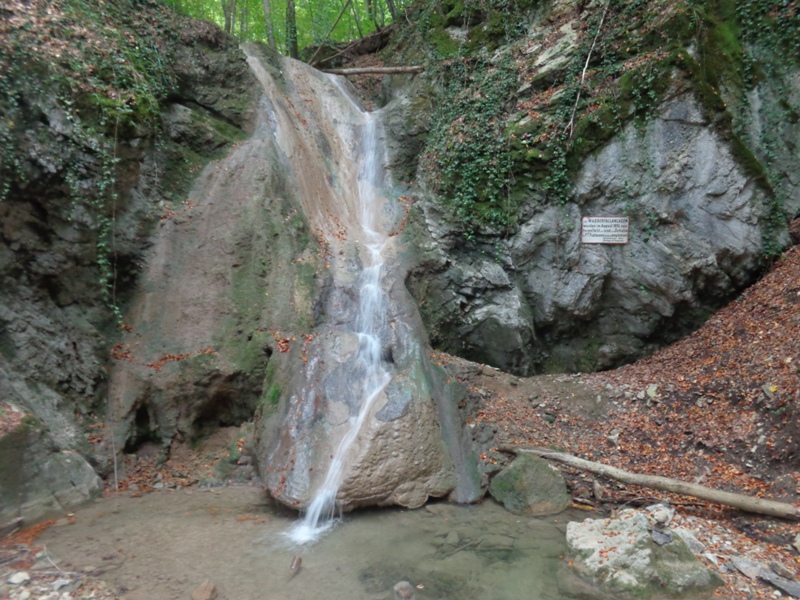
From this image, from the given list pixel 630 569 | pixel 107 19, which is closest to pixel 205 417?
pixel 630 569

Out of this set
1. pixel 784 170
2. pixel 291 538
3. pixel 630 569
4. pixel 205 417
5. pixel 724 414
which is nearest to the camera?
pixel 630 569

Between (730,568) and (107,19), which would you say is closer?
(730,568)

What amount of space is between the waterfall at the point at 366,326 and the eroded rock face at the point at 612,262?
979 mm

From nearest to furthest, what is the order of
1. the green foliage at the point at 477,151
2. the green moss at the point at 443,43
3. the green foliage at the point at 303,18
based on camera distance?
the green foliage at the point at 477,151 < the green moss at the point at 443,43 < the green foliage at the point at 303,18

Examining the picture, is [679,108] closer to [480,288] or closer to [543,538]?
[480,288]

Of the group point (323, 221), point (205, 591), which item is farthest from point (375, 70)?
point (205, 591)

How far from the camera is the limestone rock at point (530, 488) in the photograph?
18.7 ft

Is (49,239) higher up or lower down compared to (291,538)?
higher up

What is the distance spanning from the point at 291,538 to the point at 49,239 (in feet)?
17.1

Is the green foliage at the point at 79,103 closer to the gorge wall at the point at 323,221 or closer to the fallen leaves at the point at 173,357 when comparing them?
the gorge wall at the point at 323,221

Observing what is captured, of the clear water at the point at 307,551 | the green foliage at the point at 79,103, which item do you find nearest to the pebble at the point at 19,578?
the clear water at the point at 307,551

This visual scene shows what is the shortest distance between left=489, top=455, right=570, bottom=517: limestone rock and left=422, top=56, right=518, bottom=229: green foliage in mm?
4859

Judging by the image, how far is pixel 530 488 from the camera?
5781 mm

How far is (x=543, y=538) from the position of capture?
507 cm
